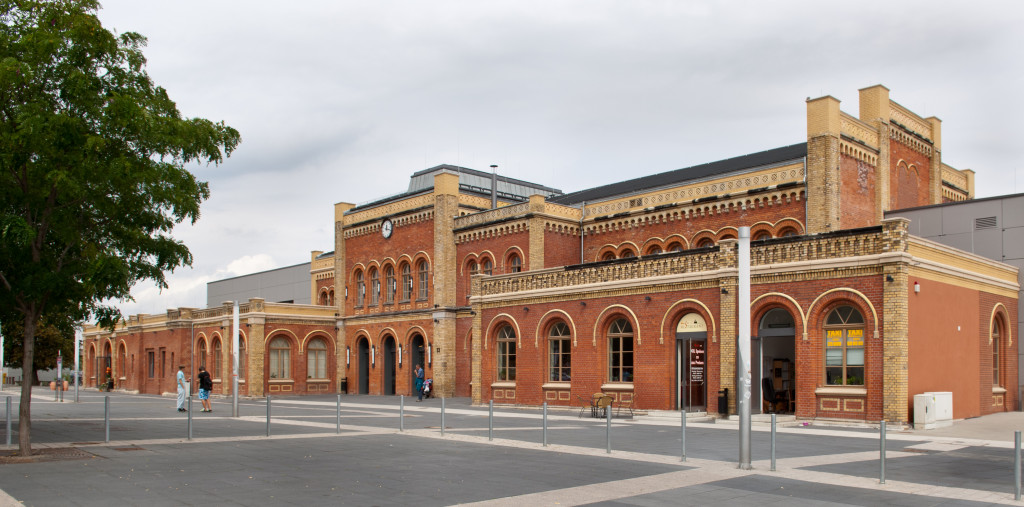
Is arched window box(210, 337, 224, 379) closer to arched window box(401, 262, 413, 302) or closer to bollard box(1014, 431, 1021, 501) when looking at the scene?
arched window box(401, 262, 413, 302)

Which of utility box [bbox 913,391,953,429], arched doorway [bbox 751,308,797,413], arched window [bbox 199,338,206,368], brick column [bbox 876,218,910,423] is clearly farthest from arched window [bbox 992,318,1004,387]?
arched window [bbox 199,338,206,368]

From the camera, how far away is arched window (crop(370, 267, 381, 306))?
146 ft

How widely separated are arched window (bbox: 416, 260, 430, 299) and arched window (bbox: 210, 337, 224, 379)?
12584 mm

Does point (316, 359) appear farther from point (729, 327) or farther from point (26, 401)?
point (26, 401)

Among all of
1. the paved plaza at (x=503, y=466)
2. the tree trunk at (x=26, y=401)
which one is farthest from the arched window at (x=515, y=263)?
the tree trunk at (x=26, y=401)

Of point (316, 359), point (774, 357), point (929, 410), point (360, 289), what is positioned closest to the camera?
point (929, 410)

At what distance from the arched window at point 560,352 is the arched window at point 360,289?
17467 mm

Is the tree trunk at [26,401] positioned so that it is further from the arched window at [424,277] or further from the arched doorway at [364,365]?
the arched doorway at [364,365]

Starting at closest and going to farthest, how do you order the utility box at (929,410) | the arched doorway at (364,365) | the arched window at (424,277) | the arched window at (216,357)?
the utility box at (929,410) → the arched window at (424,277) → the arched doorway at (364,365) → the arched window at (216,357)

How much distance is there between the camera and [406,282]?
42500 millimetres

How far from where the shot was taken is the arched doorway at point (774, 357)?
23578mm

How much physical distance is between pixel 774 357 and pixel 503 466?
13578 millimetres

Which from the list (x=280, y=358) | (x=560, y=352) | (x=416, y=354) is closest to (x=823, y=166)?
(x=560, y=352)

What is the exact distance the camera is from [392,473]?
12.9 metres
